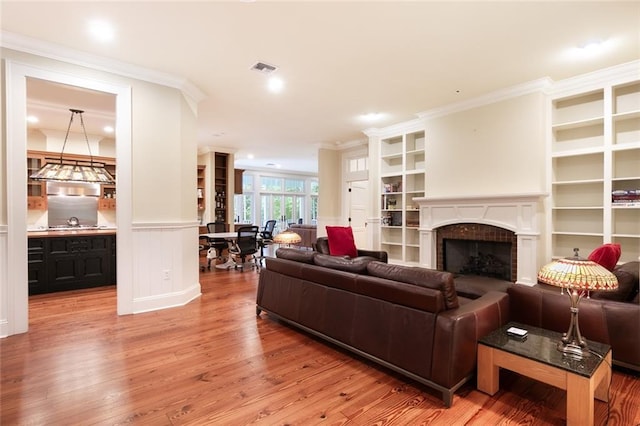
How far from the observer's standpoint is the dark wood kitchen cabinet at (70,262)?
4590mm

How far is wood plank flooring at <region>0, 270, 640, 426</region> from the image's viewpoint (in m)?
1.92

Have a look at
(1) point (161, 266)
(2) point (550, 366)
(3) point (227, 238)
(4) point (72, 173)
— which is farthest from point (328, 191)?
(2) point (550, 366)

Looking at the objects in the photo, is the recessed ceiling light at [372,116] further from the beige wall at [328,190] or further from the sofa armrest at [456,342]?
the sofa armrest at [456,342]

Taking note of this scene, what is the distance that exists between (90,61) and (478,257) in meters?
5.92

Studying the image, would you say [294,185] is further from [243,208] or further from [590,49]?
[590,49]

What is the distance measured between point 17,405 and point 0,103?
2.86 metres

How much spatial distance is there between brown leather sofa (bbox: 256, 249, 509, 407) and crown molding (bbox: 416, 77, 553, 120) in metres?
3.31

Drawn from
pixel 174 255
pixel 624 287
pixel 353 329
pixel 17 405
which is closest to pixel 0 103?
pixel 174 255

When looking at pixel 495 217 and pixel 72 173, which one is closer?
pixel 495 217

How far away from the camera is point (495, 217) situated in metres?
4.64

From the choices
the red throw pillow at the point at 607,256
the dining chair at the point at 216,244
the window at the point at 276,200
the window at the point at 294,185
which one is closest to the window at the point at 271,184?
the window at the point at 276,200

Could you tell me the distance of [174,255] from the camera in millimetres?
4102

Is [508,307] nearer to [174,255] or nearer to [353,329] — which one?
[353,329]

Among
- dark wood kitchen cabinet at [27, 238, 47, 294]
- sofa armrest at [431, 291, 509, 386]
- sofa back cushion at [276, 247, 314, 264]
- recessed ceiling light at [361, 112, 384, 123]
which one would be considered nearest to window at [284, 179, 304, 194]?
recessed ceiling light at [361, 112, 384, 123]
